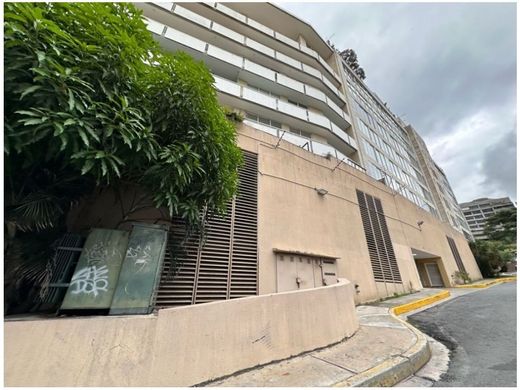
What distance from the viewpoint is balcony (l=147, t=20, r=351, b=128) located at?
1177 centimetres

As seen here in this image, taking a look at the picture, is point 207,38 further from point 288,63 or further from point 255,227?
point 255,227

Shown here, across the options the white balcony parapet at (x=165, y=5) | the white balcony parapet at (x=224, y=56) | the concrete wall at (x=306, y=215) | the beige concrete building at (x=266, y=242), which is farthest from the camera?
the white balcony parapet at (x=224, y=56)

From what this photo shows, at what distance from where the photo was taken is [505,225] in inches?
1321

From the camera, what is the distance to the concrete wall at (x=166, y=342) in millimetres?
2338

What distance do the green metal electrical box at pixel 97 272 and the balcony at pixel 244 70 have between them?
436 inches

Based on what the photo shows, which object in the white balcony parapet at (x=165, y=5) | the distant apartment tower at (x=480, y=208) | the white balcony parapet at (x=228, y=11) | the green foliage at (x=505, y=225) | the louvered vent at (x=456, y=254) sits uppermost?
the distant apartment tower at (x=480, y=208)

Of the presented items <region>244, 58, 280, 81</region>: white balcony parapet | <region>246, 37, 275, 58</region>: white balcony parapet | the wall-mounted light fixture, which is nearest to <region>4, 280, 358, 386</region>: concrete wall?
the wall-mounted light fixture

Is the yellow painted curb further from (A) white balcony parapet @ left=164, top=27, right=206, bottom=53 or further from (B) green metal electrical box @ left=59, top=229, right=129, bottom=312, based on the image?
(A) white balcony parapet @ left=164, top=27, right=206, bottom=53

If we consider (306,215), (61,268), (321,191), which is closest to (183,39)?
(321,191)

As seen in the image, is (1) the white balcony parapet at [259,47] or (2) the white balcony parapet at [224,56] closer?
(2) the white balcony parapet at [224,56]

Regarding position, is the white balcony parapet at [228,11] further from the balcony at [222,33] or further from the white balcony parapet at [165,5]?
the white balcony parapet at [165,5]

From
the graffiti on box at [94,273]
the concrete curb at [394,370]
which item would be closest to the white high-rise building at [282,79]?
the concrete curb at [394,370]

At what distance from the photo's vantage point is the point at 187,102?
3.64 m

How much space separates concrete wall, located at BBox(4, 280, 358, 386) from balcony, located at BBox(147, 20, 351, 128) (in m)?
12.1
